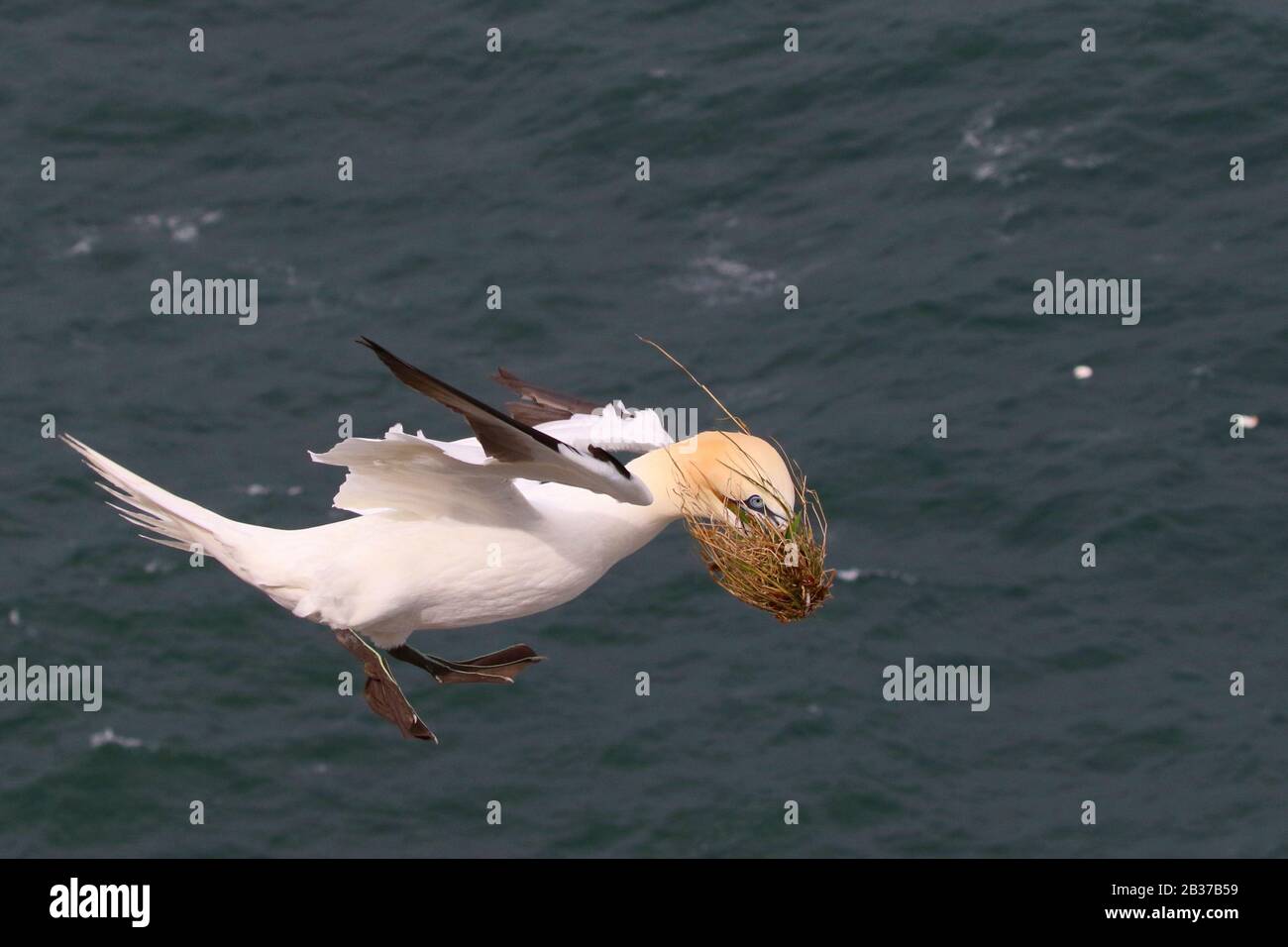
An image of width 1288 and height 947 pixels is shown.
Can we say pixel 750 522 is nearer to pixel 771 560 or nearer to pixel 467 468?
pixel 771 560

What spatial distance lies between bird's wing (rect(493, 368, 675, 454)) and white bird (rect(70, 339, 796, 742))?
0.25 metres

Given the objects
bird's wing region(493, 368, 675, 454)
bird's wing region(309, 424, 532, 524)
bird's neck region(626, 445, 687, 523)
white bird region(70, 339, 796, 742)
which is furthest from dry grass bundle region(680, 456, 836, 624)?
bird's wing region(309, 424, 532, 524)

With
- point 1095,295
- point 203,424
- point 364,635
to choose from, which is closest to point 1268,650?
point 1095,295

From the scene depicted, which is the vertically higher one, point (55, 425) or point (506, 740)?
point (55, 425)

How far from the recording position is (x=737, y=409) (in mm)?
83188

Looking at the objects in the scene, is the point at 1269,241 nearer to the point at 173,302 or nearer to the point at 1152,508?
the point at 1152,508

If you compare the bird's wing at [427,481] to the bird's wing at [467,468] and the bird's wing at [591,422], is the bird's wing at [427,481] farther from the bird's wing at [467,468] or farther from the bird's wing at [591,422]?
the bird's wing at [591,422]

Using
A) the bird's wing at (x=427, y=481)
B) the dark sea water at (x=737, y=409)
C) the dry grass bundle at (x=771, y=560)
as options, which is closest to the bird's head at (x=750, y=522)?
the dry grass bundle at (x=771, y=560)

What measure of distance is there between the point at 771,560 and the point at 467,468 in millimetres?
2742

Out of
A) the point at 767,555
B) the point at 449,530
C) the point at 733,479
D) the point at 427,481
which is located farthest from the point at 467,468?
the point at 767,555

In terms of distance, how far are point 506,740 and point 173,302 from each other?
2037 centimetres

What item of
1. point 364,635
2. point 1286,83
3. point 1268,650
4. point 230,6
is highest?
point 230,6

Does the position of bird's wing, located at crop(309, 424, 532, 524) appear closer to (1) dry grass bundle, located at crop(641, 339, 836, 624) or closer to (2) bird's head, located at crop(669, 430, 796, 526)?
(2) bird's head, located at crop(669, 430, 796, 526)

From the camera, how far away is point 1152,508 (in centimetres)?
8306
